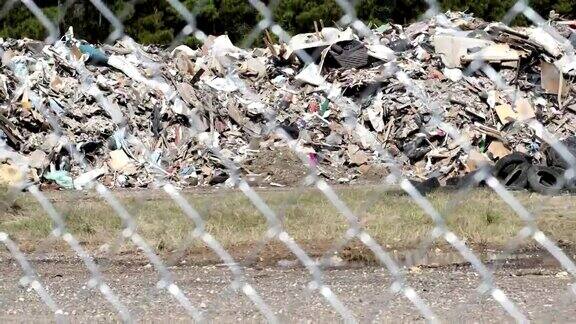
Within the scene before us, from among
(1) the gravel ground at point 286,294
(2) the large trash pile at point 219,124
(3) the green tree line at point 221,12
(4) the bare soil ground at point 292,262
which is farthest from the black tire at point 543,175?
(3) the green tree line at point 221,12

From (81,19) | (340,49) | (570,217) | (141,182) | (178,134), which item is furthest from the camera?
(340,49)

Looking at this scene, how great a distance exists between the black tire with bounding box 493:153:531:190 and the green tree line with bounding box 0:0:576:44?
5344 mm

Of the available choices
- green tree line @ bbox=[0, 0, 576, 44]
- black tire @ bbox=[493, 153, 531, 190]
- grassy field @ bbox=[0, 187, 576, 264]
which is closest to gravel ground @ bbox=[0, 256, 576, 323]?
grassy field @ bbox=[0, 187, 576, 264]

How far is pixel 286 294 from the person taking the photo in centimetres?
426

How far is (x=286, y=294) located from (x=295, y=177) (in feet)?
12.8

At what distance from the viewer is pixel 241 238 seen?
530 cm

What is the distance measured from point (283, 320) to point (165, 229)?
174 centimetres

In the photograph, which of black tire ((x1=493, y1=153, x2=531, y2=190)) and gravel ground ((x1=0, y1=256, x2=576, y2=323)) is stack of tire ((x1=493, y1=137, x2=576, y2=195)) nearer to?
black tire ((x1=493, y1=153, x2=531, y2=190))

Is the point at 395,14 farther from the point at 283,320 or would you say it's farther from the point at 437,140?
the point at 437,140

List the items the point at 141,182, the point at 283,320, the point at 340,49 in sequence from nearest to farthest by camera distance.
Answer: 1. the point at 283,320
2. the point at 141,182
3. the point at 340,49

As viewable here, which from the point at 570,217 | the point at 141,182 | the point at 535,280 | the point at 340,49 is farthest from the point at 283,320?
the point at 340,49

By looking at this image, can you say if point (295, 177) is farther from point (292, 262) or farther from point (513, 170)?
point (292, 262)

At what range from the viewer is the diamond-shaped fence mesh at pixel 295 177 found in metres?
1.92

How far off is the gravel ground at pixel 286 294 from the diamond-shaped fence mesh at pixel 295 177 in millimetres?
16
